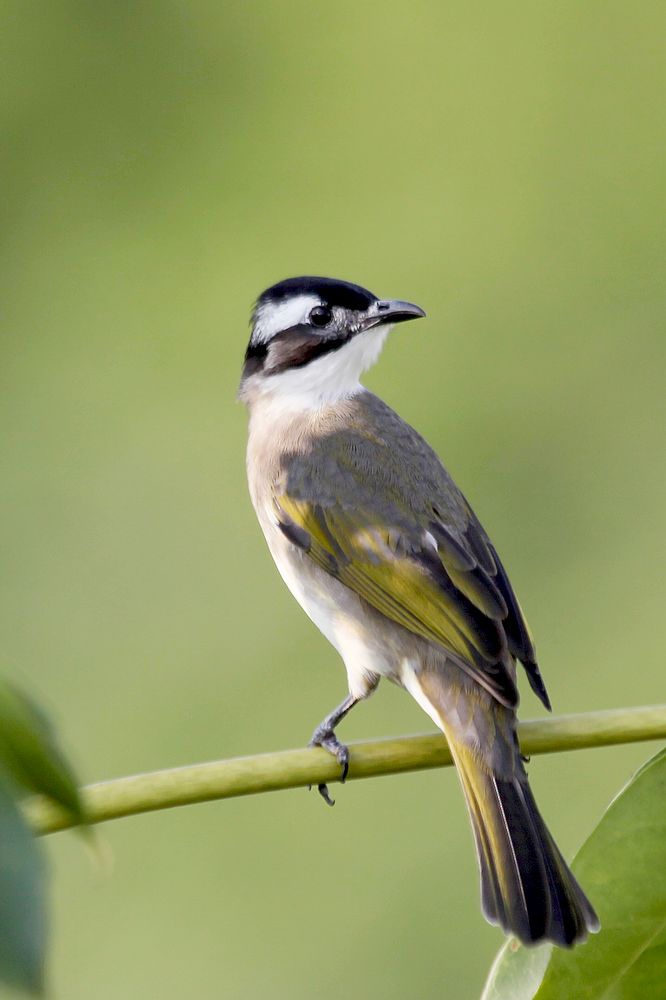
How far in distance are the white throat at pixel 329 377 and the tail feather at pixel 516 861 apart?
1337 mm

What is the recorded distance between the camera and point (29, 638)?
6.20 m

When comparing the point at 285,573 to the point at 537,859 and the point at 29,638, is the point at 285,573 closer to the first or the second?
the point at 537,859

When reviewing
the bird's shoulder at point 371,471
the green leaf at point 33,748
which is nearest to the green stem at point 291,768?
the green leaf at point 33,748

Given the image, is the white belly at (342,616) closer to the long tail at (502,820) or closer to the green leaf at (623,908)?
the long tail at (502,820)

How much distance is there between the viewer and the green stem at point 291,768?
58.1 inches

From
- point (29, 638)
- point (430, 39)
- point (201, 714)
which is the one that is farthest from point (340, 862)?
point (430, 39)

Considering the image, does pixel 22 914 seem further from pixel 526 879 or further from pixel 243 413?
pixel 243 413

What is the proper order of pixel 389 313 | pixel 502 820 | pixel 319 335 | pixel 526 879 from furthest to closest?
pixel 319 335 < pixel 389 313 < pixel 502 820 < pixel 526 879

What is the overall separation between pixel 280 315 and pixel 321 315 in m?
0.15

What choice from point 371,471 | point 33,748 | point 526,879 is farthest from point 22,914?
point 371,471

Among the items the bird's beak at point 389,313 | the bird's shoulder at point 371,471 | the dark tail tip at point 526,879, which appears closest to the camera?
the dark tail tip at point 526,879

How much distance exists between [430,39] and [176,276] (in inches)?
84.4

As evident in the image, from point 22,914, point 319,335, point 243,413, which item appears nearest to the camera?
point 22,914

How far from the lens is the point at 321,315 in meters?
3.76
